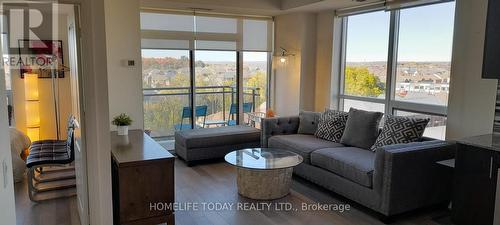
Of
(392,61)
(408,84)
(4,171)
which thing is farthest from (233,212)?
(392,61)

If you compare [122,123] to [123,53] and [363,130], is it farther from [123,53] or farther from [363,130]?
[363,130]

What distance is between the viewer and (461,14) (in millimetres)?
3500

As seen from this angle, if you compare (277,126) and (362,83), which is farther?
(362,83)

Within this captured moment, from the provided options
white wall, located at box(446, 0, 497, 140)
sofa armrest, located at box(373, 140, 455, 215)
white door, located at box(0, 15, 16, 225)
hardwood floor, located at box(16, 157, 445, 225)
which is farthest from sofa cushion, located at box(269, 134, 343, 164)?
white door, located at box(0, 15, 16, 225)

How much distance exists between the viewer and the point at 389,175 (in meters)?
3.19

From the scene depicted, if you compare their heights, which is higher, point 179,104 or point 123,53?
point 123,53

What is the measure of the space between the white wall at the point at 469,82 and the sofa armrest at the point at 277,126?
207 cm

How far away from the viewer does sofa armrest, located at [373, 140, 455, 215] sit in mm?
3205

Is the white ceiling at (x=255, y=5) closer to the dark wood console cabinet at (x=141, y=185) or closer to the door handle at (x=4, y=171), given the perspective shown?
the dark wood console cabinet at (x=141, y=185)

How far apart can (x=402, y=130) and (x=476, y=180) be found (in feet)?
3.22

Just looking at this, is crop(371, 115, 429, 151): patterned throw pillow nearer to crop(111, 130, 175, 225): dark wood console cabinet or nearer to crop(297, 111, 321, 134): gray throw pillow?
crop(297, 111, 321, 134): gray throw pillow

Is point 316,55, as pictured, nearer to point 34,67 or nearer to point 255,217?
point 255,217

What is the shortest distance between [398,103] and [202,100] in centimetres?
302

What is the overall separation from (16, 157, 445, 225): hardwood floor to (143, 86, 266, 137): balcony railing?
1734 mm
